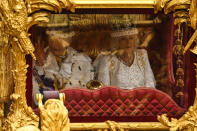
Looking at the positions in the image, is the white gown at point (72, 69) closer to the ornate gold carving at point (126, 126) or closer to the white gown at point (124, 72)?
the white gown at point (124, 72)

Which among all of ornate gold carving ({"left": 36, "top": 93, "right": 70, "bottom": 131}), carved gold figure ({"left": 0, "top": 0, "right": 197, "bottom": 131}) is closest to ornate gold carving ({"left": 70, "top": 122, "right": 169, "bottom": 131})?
carved gold figure ({"left": 0, "top": 0, "right": 197, "bottom": 131})

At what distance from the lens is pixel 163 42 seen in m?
3.33

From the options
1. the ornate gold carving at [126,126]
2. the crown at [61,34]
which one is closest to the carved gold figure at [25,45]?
the ornate gold carving at [126,126]

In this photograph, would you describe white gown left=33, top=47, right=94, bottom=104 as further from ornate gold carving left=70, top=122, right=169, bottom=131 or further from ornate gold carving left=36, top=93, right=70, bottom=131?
ornate gold carving left=36, top=93, right=70, bottom=131

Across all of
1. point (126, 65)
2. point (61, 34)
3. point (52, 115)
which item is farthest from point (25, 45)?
point (126, 65)

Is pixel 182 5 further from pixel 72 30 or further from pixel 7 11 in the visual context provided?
pixel 7 11

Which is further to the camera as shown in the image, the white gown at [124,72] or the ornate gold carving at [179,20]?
the white gown at [124,72]

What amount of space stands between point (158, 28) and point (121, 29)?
204 mm

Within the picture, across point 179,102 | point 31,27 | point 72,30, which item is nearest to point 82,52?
point 72,30

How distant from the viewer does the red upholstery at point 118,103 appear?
318 cm

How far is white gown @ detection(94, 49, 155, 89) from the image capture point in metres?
3.28

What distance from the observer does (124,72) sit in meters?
3.30

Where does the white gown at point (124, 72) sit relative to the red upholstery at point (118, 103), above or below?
above

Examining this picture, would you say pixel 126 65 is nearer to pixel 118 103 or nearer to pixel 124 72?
pixel 124 72
